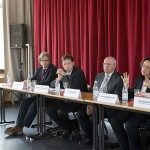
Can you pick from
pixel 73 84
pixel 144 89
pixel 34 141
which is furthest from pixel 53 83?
pixel 144 89

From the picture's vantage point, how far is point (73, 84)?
13.6ft

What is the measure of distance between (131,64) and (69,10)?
189 cm

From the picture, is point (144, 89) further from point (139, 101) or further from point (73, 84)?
point (73, 84)

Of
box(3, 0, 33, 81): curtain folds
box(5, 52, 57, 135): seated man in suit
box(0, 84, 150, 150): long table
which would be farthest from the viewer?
box(3, 0, 33, 81): curtain folds

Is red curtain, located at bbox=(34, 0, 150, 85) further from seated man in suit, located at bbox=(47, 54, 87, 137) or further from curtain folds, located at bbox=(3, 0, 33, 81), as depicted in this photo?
seated man in suit, located at bbox=(47, 54, 87, 137)

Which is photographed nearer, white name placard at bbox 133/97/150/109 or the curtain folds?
white name placard at bbox 133/97/150/109

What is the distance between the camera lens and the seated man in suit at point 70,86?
4.16 meters

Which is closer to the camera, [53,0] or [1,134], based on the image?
[1,134]

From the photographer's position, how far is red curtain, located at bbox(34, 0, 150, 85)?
14.9 ft

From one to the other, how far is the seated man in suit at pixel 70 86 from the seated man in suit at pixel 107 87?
211mm

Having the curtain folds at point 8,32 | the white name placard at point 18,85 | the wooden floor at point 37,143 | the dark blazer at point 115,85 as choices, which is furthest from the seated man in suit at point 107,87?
the curtain folds at point 8,32

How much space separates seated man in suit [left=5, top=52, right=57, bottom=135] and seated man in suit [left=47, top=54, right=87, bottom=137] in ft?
0.89

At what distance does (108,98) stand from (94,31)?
2158 millimetres

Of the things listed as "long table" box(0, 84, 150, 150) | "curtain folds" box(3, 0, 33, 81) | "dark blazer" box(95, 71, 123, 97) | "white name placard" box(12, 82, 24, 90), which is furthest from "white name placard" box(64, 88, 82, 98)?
"curtain folds" box(3, 0, 33, 81)
